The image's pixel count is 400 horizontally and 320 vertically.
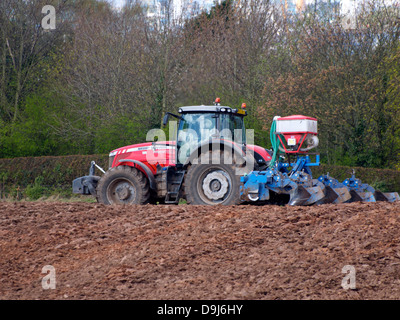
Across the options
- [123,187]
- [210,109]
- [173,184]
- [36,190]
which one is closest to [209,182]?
[173,184]

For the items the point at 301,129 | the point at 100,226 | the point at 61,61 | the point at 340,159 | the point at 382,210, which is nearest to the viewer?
the point at 382,210

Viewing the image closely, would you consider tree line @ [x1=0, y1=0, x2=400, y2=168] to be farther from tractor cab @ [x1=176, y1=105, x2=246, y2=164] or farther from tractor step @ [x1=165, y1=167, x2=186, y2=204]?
tractor step @ [x1=165, y1=167, x2=186, y2=204]

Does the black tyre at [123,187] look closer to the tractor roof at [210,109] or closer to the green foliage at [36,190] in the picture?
the tractor roof at [210,109]

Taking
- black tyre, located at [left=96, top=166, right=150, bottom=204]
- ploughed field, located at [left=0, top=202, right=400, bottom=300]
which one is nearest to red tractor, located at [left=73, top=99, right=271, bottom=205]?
black tyre, located at [left=96, top=166, right=150, bottom=204]

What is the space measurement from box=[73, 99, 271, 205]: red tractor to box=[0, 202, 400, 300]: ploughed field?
1195 mm

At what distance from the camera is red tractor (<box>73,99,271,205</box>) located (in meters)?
9.58

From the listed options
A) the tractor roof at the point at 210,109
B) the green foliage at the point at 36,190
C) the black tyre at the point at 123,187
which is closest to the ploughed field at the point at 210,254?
the black tyre at the point at 123,187

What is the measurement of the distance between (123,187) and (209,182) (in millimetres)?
2088

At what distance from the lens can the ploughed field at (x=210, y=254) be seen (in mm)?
5164
